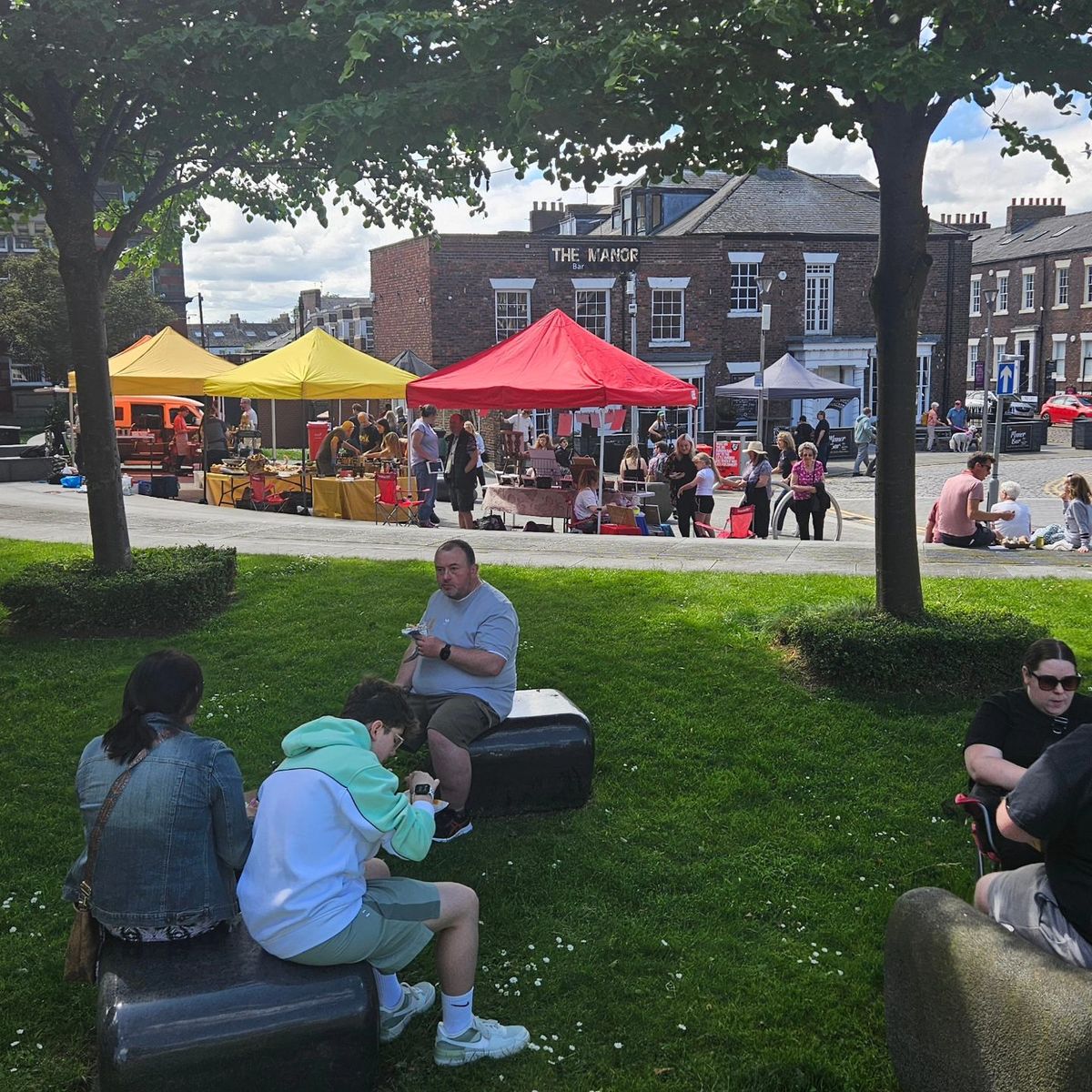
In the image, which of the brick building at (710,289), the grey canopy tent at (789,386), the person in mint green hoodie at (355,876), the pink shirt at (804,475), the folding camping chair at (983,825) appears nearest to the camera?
the person in mint green hoodie at (355,876)

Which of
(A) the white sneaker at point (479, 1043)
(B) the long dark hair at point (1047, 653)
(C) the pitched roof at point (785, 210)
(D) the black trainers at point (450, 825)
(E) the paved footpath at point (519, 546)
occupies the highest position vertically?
(C) the pitched roof at point (785, 210)

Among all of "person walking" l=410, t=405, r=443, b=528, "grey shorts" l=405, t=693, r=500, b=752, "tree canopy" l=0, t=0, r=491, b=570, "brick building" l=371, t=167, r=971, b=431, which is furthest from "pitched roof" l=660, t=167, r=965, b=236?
"grey shorts" l=405, t=693, r=500, b=752

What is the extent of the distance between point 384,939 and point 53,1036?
54.4 inches

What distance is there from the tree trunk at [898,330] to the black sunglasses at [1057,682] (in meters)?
3.28

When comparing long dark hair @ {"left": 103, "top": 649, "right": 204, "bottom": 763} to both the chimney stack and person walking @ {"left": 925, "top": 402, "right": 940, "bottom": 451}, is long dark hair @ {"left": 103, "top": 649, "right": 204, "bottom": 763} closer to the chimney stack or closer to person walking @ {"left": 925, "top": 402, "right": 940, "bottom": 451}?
person walking @ {"left": 925, "top": 402, "right": 940, "bottom": 451}

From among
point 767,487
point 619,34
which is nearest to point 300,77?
point 619,34

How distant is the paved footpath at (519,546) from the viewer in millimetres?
11859

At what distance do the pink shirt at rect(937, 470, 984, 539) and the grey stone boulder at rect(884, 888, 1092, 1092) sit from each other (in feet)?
31.4

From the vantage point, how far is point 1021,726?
15.1ft

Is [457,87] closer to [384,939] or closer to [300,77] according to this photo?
[300,77]

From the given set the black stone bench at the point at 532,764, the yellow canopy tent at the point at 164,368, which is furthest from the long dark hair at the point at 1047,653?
the yellow canopy tent at the point at 164,368

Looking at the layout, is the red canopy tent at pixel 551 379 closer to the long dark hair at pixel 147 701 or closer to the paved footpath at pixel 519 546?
the paved footpath at pixel 519 546

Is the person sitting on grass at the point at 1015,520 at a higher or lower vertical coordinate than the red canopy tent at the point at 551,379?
lower

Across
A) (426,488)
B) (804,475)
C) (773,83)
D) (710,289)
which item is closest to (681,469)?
(804,475)
